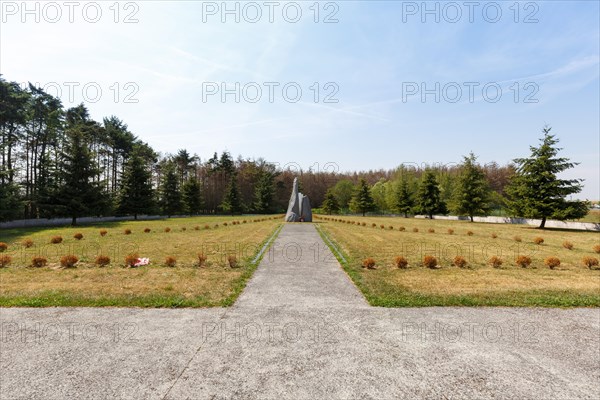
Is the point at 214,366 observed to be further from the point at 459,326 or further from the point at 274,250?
the point at 274,250

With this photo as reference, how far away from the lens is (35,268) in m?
11.1

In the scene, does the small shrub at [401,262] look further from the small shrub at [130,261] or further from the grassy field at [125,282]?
the small shrub at [130,261]

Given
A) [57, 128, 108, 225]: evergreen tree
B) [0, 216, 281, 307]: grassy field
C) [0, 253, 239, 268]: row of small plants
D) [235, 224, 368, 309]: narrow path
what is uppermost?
[57, 128, 108, 225]: evergreen tree

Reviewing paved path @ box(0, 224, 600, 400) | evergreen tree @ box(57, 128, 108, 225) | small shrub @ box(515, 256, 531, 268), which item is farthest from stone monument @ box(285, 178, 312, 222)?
paved path @ box(0, 224, 600, 400)

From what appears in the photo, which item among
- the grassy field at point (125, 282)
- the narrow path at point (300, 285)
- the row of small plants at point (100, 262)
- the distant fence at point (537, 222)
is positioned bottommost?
the distant fence at point (537, 222)

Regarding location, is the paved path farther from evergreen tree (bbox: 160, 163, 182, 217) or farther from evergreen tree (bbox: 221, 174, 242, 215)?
evergreen tree (bbox: 221, 174, 242, 215)

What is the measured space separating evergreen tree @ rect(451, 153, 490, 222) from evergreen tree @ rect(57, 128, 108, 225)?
50.9 meters

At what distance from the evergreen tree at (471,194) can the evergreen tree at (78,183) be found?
50918 millimetres

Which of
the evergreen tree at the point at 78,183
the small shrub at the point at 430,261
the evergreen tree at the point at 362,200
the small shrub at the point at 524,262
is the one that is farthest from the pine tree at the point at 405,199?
the small shrub at the point at 430,261

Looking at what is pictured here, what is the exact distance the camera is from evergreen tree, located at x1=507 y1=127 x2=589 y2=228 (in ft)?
103

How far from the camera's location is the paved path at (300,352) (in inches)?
155

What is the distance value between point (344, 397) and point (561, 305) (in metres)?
7.22

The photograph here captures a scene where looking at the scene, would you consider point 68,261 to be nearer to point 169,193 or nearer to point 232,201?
point 169,193

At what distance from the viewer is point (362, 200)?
69438 mm
